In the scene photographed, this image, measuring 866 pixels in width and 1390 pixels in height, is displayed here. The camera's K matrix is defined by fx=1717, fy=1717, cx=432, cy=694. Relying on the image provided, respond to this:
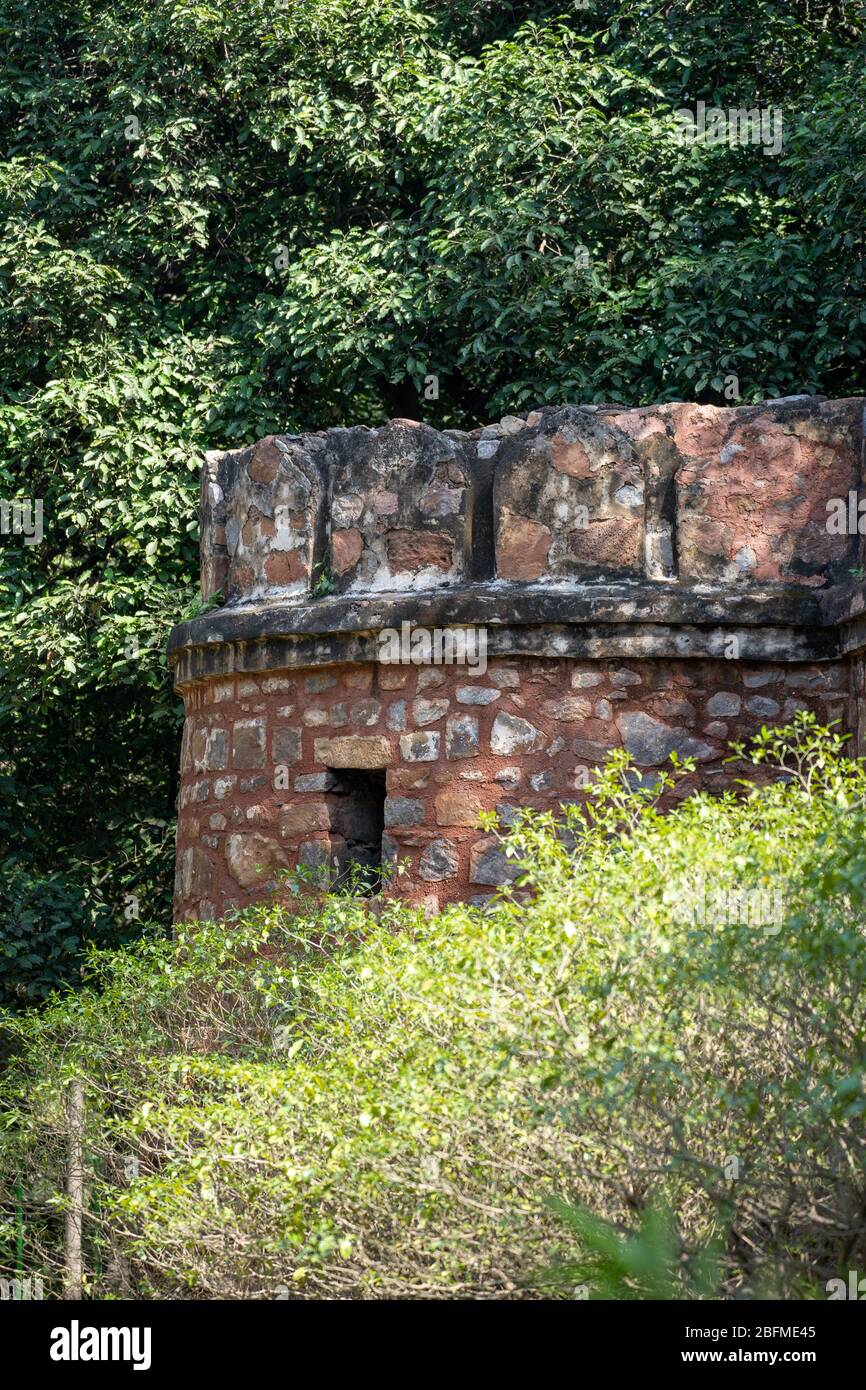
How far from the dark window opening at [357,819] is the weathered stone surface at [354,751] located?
4 centimetres

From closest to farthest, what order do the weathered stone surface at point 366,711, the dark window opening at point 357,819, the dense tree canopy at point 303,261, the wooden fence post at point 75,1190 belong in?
1. the wooden fence post at point 75,1190
2. the weathered stone surface at point 366,711
3. the dark window opening at point 357,819
4. the dense tree canopy at point 303,261

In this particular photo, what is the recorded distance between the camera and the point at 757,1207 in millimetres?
3479

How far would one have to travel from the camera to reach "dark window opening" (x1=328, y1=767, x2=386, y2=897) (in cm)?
600

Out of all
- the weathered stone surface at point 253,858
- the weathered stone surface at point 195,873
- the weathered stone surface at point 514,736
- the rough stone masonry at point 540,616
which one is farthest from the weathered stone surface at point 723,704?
the weathered stone surface at point 195,873

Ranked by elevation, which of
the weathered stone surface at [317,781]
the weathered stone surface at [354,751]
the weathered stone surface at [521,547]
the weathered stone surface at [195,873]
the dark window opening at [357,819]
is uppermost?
the weathered stone surface at [521,547]

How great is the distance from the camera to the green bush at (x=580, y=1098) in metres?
3.30

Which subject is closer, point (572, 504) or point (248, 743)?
point (572, 504)

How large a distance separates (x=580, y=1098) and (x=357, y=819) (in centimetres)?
271

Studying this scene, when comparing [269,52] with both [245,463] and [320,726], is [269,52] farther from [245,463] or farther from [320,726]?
[320,726]

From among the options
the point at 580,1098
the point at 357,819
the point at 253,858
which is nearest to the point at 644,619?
the point at 357,819

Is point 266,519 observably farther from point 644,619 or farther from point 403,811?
point 644,619

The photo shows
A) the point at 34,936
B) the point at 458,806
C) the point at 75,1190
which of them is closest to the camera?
the point at 75,1190

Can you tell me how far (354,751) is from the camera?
5.92m

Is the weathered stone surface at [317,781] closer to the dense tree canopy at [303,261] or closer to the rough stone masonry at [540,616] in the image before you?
the rough stone masonry at [540,616]
